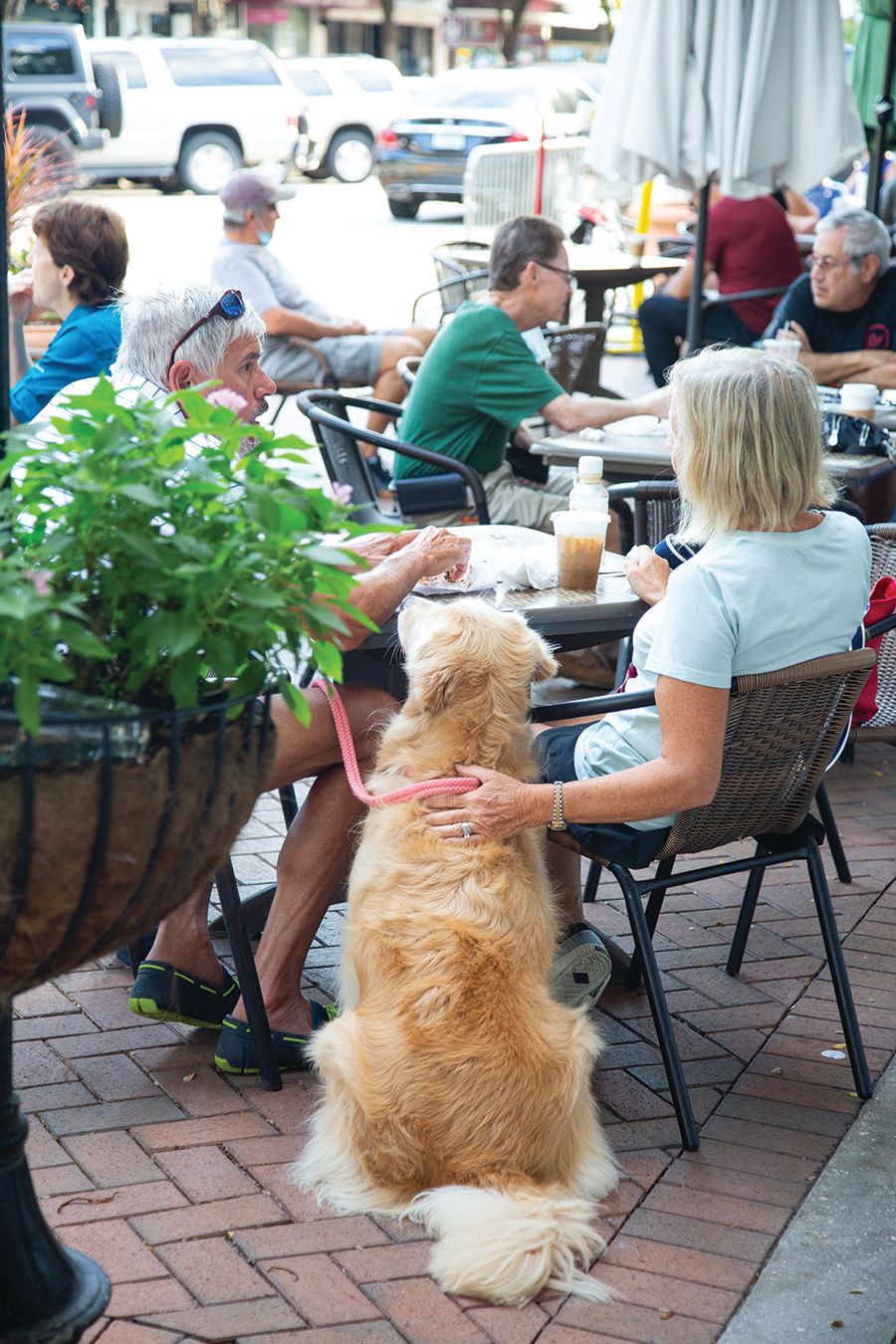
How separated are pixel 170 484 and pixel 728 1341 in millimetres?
1641

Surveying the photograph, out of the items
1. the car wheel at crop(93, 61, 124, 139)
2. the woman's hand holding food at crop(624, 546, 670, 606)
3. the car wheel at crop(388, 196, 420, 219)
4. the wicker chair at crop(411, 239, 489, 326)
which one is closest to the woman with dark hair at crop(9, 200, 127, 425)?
the woman's hand holding food at crop(624, 546, 670, 606)

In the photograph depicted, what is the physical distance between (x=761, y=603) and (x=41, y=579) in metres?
1.58

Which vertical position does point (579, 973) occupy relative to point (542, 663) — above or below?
below

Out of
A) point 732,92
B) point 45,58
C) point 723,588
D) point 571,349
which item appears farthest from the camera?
point 45,58

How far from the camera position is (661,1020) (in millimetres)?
2977

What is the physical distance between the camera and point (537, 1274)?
243cm

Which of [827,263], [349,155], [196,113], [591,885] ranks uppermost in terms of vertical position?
[196,113]

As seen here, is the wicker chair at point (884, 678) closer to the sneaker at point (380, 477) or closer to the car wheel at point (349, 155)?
the sneaker at point (380, 477)

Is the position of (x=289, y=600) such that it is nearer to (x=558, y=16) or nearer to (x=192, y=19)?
(x=192, y=19)

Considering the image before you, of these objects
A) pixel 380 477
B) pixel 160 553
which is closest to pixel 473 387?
pixel 380 477

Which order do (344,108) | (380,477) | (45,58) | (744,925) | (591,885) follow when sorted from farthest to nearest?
(344,108), (45,58), (380,477), (591,885), (744,925)

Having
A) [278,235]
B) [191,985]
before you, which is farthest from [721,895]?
[278,235]

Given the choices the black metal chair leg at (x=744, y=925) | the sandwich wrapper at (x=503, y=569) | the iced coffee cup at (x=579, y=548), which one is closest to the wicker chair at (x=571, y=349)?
the sandwich wrapper at (x=503, y=569)

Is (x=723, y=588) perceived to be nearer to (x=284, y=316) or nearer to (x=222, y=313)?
(x=222, y=313)
